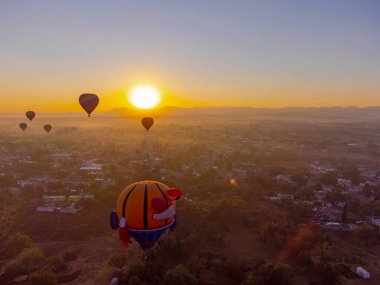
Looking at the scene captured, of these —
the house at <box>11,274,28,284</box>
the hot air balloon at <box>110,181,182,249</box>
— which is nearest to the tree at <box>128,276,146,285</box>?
the hot air balloon at <box>110,181,182,249</box>

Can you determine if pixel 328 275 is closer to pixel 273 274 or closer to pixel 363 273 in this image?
pixel 363 273

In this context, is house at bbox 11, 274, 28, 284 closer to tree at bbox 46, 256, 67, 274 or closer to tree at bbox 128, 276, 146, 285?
tree at bbox 46, 256, 67, 274

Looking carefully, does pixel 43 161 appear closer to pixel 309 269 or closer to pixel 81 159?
pixel 81 159

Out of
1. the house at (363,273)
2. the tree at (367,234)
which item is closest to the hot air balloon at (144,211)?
the house at (363,273)

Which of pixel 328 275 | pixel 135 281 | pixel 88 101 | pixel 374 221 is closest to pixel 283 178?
pixel 374 221

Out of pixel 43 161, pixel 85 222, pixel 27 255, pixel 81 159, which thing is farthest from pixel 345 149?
pixel 27 255

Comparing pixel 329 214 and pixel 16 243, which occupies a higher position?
pixel 16 243
